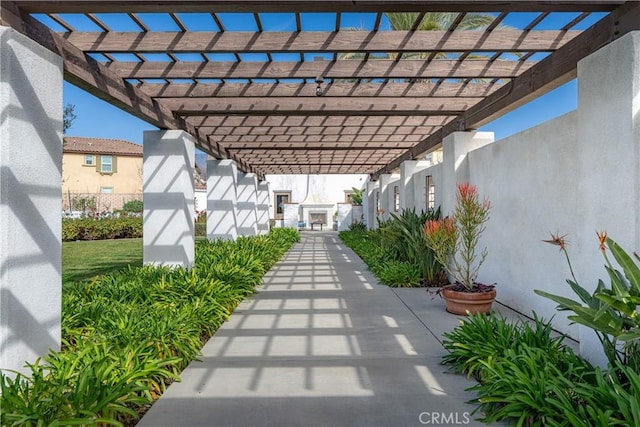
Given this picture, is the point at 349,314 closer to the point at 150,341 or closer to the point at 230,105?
the point at 150,341

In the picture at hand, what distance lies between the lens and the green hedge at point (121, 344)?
2619 mm

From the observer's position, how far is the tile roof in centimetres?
3008

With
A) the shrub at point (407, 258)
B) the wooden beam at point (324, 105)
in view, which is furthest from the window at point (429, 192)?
the wooden beam at point (324, 105)

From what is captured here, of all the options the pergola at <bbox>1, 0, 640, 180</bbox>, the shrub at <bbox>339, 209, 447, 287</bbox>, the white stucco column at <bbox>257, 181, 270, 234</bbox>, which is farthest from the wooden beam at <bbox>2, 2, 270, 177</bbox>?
the white stucco column at <bbox>257, 181, 270, 234</bbox>

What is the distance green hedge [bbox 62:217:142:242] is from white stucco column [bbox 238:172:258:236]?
24.4ft

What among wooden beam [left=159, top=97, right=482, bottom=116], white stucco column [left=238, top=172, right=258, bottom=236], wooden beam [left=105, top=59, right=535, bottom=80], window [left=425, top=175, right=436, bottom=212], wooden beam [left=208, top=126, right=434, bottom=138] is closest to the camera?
wooden beam [left=105, top=59, right=535, bottom=80]

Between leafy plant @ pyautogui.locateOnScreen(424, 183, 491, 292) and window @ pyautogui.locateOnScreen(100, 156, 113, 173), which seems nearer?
leafy plant @ pyautogui.locateOnScreen(424, 183, 491, 292)

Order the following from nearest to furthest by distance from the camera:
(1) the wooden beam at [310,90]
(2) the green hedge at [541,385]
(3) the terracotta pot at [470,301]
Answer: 1. (2) the green hedge at [541,385]
2. (3) the terracotta pot at [470,301]
3. (1) the wooden beam at [310,90]

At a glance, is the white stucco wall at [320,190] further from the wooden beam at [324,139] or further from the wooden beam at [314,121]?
the wooden beam at [314,121]

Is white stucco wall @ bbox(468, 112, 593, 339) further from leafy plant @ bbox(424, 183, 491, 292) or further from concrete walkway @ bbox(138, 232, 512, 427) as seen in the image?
concrete walkway @ bbox(138, 232, 512, 427)

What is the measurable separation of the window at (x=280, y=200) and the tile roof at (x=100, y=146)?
1157 centimetres

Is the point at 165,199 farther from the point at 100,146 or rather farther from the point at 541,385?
the point at 100,146

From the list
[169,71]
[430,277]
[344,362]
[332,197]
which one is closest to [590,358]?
[344,362]

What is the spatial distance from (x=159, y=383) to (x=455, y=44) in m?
4.95
